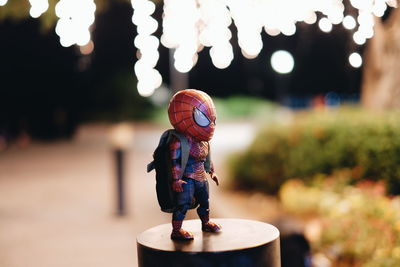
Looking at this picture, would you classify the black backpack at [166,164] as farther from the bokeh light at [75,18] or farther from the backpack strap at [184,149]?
the bokeh light at [75,18]

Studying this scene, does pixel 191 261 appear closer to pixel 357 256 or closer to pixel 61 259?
pixel 357 256

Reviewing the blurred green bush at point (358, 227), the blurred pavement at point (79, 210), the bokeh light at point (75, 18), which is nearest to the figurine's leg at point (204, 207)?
the blurred green bush at point (358, 227)

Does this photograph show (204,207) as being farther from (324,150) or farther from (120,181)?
(120,181)

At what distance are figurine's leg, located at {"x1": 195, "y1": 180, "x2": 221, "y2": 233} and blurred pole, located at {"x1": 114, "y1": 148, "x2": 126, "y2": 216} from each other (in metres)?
5.52

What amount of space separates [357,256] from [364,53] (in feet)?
18.3

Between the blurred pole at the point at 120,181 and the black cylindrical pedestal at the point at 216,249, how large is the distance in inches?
217

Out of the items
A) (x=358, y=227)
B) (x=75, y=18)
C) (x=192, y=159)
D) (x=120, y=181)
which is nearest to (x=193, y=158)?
(x=192, y=159)

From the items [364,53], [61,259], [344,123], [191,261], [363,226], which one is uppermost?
[364,53]

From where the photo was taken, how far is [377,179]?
6926 mm

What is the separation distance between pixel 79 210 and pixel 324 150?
427 cm

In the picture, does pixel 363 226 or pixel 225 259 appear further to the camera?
pixel 363 226

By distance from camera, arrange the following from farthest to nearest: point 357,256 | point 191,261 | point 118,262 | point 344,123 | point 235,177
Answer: point 235,177
point 344,123
point 118,262
point 357,256
point 191,261

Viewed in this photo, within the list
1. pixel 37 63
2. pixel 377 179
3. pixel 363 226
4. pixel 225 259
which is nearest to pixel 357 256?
pixel 363 226

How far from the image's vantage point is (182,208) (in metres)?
3.53
